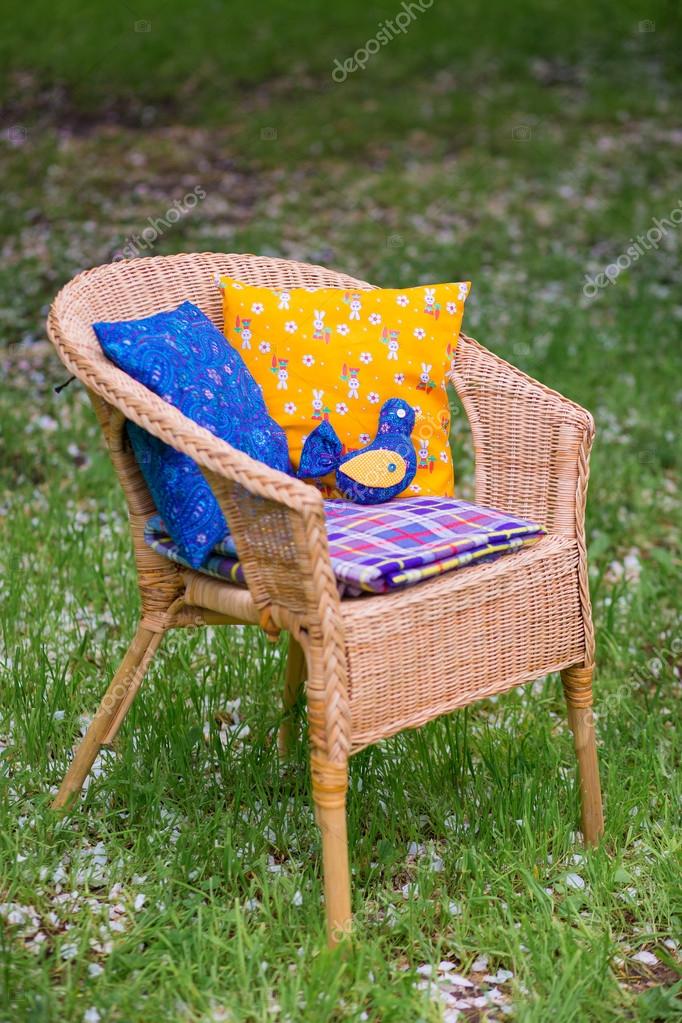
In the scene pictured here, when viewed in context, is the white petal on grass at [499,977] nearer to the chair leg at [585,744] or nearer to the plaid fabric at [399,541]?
the chair leg at [585,744]

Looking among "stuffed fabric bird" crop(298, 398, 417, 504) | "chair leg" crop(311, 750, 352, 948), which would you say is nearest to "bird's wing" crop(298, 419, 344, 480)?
"stuffed fabric bird" crop(298, 398, 417, 504)

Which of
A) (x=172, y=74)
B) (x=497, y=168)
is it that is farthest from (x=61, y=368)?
(x=172, y=74)

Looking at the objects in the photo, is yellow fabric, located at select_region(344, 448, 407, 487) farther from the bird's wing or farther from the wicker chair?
the wicker chair

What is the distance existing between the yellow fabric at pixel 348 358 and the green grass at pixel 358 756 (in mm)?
672

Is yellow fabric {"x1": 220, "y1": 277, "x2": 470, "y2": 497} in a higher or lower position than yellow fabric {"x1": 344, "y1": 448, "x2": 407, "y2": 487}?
higher

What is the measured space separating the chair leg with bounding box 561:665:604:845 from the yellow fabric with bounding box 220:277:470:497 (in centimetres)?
50

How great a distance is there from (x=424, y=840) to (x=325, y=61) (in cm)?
992

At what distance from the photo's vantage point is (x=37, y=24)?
11.0 m

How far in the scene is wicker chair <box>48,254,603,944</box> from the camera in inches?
74.6

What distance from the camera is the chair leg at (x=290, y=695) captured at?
263 cm


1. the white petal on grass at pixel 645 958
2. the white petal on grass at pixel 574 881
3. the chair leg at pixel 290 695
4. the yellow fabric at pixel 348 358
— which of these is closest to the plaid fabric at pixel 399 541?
the yellow fabric at pixel 348 358

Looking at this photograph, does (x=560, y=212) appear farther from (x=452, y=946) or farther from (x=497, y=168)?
(x=452, y=946)

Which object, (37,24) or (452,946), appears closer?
(452,946)

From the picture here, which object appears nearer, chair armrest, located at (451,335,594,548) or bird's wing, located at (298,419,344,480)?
chair armrest, located at (451,335,594,548)
